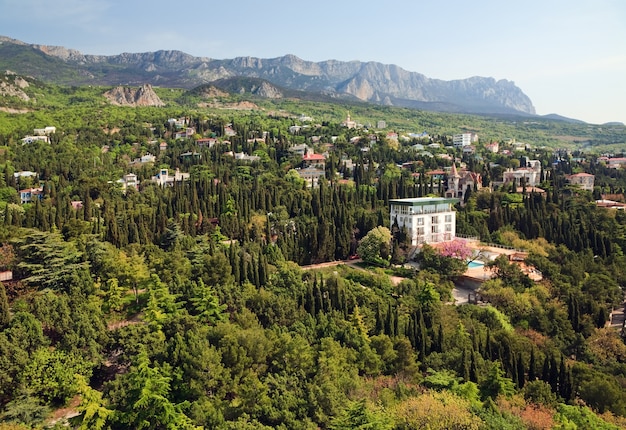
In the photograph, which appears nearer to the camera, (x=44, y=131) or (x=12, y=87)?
(x=44, y=131)

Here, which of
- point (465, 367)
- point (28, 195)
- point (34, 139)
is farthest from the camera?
point (34, 139)

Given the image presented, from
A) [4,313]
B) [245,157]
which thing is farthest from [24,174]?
[4,313]

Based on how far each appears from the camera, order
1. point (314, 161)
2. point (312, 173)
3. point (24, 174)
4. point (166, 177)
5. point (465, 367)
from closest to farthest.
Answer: point (465, 367) < point (24, 174) < point (166, 177) < point (312, 173) < point (314, 161)

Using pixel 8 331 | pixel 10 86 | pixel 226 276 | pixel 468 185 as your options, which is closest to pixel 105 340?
pixel 8 331

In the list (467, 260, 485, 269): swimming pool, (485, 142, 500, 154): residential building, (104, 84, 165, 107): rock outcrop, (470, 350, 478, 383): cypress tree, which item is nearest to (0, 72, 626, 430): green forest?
(470, 350, 478, 383): cypress tree

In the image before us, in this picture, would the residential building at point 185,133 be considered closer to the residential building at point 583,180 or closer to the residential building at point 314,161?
the residential building at point 314,161

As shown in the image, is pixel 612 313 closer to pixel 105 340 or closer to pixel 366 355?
pixel 366 355

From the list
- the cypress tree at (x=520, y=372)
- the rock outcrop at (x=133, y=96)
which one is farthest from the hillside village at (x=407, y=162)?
the rock outcrop at (x=133, y=96)

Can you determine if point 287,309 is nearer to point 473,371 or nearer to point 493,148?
point 473,371
